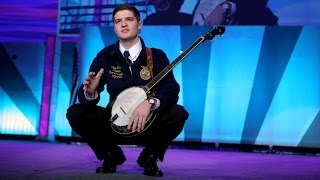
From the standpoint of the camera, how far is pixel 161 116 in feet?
8.32

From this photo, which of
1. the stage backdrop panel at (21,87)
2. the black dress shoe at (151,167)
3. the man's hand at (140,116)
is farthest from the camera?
the stage backdrop panel at (21,87)

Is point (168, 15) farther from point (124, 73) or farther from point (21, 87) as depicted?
point (124, 73)

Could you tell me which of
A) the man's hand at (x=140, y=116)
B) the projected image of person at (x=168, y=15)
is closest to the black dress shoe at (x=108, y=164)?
the man's hand at (x=140, y=116)

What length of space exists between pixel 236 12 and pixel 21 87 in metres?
3.35

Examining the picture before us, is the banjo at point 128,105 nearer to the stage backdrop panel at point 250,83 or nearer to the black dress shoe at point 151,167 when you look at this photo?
the black dress shoe at point 151,167

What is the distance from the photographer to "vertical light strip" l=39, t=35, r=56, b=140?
20.4ft

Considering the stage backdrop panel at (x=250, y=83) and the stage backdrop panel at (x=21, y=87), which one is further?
the stage backdrop panel at (x=21, y=87)

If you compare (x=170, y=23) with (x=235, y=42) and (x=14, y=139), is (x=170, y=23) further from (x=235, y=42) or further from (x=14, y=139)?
(x=14, y=139)

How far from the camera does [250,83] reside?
531cm

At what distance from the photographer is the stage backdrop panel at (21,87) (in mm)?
6371

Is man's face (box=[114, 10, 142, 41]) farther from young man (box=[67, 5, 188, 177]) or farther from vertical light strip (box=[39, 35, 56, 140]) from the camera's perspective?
vertical light strip (box=[39, 35, 56, 140])

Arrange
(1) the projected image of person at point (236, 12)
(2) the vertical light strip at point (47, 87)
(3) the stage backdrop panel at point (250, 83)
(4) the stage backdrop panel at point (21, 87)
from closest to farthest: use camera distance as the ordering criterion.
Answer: (3) the stage backdrop panel at point (250, 83), (1) the projected image of person at point (236, 12), (2) the vertical light strip at point (47, 87), (4) the stage backdrop panel at point (21, 87)

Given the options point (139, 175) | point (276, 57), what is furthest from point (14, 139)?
point (139, 175)

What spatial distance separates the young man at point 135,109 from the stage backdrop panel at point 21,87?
3953mm
